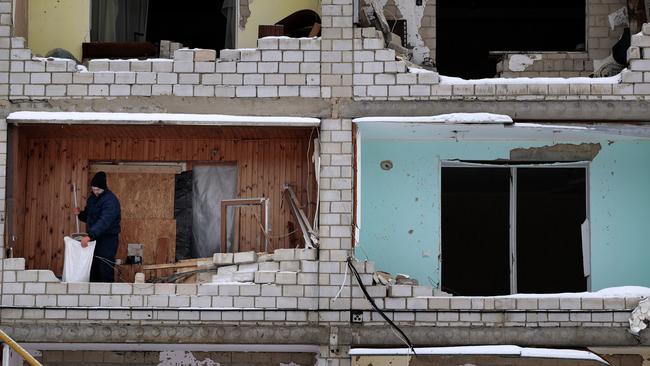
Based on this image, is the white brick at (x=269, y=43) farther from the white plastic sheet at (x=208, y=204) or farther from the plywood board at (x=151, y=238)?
the plywood board at (x=151, y=238)

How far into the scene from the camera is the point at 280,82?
15.6 meters

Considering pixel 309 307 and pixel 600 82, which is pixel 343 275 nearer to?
pixel 309 307

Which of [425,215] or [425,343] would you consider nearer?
[425,343]

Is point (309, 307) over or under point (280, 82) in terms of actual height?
under

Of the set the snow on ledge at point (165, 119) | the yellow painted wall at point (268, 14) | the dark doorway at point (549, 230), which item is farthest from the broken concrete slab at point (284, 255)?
the dark doorway at point (549, 230)

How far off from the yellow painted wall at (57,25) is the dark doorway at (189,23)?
72.5 inches

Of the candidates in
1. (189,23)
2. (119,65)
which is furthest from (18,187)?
(189,23)

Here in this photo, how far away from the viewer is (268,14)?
1748 cm

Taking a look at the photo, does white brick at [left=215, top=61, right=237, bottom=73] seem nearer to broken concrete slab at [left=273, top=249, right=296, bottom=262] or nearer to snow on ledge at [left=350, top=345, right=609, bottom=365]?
broken concrete slab at [left=273, top=249, right=296, bottom=262]

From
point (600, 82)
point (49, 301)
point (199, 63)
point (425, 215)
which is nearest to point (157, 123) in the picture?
point (199, 63)

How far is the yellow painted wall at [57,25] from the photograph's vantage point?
17.5 m

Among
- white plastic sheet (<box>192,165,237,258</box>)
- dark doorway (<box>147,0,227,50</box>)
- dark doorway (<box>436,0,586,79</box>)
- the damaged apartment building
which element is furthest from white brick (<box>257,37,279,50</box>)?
dark doorway (<box>436,0,586,79</box>)

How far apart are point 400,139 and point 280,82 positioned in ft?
7.13

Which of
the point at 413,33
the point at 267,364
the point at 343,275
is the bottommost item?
the point at 267,364
